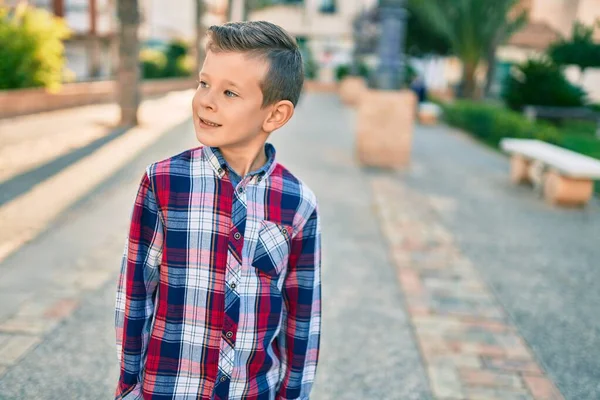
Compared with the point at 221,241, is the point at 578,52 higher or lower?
higher

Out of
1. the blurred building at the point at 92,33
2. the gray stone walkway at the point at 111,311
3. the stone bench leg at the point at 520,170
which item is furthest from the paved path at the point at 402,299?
the blurred building at the point at 92,33

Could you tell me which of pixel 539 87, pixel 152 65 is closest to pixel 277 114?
pixel 539 87

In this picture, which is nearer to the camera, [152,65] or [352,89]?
[352,89]

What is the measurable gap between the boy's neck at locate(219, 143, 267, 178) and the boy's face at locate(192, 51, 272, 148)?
0.23ft

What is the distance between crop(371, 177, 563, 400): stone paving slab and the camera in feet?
10.5

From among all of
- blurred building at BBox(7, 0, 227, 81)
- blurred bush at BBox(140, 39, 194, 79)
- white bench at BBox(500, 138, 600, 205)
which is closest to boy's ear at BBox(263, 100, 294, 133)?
white bench at BBox(500, 138, 600, 205)

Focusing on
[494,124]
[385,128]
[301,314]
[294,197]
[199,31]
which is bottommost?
[494,124]

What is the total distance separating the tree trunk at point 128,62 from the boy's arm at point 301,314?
11.4 m

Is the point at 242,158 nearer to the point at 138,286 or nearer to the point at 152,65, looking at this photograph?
the point at 138,286

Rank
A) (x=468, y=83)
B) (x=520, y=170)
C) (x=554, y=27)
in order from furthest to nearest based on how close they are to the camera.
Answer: (x=554, y=27)
(x=468, y=83)
(x=520, y=170)

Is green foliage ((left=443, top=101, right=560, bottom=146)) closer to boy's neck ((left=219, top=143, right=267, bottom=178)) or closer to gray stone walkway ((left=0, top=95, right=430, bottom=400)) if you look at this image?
gray stone walkway ((left=0, top=95, right=430, bottom=400))

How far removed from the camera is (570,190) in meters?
7.65

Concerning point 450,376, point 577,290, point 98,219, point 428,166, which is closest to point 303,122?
point 428,166

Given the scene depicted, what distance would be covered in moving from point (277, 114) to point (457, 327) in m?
2.75
